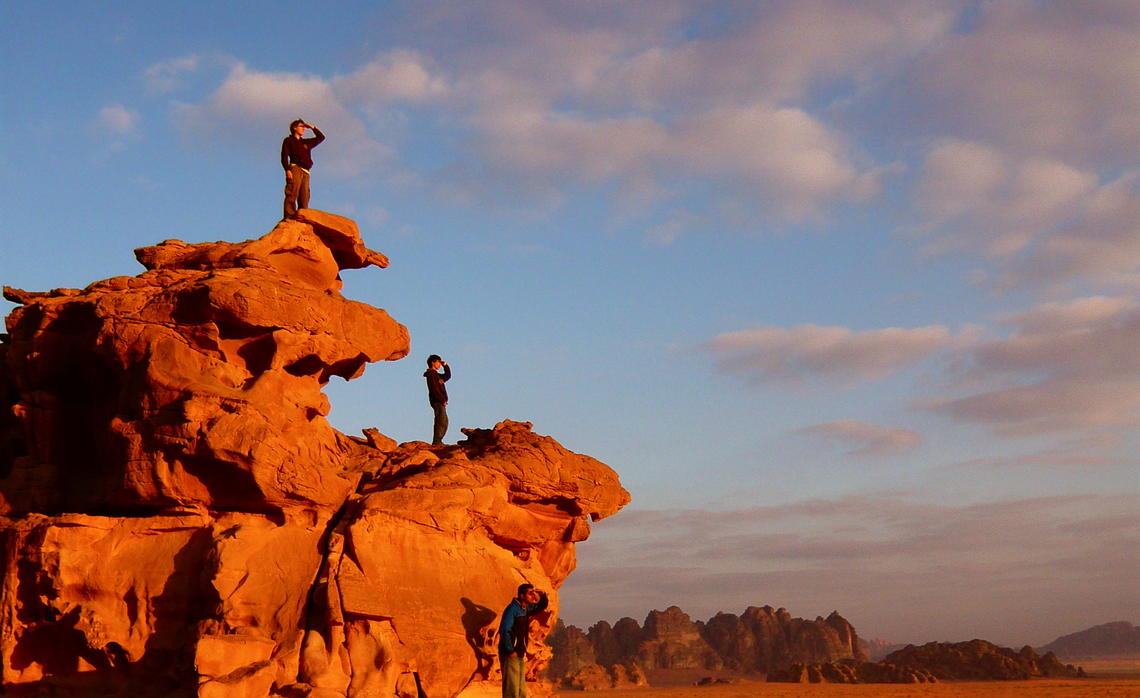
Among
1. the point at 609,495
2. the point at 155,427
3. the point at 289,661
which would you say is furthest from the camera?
the point at 609,495

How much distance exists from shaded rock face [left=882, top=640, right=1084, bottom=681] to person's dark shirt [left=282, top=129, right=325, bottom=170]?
157 ft

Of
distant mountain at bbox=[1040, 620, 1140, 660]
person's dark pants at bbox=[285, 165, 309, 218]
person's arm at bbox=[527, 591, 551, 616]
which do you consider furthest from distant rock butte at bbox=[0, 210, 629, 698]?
distant mountain at bbox=[1040, 620, 1140, 660]

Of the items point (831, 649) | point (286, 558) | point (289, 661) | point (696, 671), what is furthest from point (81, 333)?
point (831, 649)

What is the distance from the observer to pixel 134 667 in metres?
16.0

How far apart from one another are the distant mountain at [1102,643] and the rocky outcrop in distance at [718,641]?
391 feet

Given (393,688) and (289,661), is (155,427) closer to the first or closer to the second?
(289,661)

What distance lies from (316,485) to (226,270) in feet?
14.8

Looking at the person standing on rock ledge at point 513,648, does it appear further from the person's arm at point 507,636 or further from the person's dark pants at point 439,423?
the person's dark pants at point 439,423

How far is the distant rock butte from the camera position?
629 inches

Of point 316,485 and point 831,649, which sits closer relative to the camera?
point 316,485

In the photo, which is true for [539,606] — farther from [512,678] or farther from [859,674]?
[859,674]

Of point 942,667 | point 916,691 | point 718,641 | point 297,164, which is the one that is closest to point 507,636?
point 297,164

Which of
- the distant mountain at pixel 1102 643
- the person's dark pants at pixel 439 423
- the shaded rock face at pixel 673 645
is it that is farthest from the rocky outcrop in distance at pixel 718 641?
the distant mountain at pixel 1102 643

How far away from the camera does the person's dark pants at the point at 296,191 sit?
21156 millimetres
